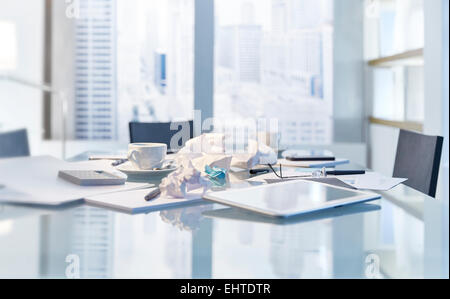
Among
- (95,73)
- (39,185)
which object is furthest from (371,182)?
(95,73)

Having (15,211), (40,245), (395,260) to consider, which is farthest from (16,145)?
(395,260)

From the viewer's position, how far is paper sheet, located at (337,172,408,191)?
3.58ft

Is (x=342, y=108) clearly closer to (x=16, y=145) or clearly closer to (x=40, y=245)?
(x=16, y=145)

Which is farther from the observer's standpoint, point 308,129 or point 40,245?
point 308,129

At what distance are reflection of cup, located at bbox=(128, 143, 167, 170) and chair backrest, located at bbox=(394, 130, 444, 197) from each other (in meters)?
0.80

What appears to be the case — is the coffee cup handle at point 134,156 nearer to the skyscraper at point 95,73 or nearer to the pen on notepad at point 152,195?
the pen on notepad at point 152,195

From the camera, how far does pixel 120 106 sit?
394 cm

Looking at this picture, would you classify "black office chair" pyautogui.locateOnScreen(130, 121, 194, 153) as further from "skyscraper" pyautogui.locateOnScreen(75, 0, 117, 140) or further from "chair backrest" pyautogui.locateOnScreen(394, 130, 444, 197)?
"skyscraper" pyautogui.locateOnScreen(75, 0, 117, 140)

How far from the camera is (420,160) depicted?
5.28ft

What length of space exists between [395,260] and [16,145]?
1146 mm

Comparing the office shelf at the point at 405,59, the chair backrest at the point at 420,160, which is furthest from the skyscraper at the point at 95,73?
the chair backrest at the point at 420,160

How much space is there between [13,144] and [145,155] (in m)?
0.41

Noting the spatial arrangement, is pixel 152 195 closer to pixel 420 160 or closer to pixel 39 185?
pixel 39 185

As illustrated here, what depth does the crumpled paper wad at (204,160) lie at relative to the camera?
0.93 metres
